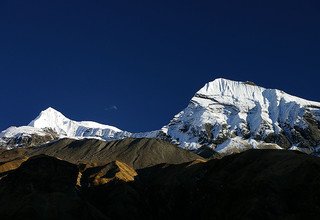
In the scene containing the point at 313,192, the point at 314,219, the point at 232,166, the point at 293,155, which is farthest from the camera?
the point at 232,166

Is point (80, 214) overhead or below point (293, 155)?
below

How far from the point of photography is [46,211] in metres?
180

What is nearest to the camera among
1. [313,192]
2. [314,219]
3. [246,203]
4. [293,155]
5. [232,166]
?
[314,219]

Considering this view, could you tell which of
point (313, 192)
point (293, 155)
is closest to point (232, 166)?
point (293, 155)

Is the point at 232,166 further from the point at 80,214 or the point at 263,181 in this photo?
the point at 80,214

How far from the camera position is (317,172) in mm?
155625

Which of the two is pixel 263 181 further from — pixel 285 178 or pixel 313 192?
pixel 313 192

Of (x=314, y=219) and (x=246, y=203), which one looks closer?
(x=314, y=219)

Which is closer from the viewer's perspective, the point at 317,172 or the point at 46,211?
the point at 317,172

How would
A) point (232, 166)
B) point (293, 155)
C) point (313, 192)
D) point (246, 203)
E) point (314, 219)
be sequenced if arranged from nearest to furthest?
point (314, 219) → point (313, 192) → point (246, 203) → point (293, 155) → point (232, 166)

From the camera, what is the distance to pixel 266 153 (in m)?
191

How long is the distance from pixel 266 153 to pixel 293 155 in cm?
1288

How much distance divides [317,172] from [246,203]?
65.9ft

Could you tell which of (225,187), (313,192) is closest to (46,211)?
(225,187)
